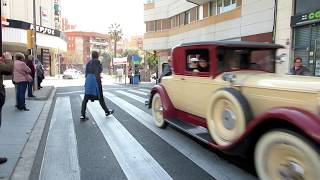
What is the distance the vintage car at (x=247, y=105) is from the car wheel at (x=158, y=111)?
0.16ft

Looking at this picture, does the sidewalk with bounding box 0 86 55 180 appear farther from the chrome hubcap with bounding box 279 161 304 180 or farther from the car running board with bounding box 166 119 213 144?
the chrome hubcap with bounding box 279 161 304 180

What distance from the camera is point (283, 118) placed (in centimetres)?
399

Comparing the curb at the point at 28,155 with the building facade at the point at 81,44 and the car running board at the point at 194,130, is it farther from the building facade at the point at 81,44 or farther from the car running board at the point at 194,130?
the building facade at the point at 81,44

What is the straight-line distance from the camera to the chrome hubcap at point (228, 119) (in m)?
5.25

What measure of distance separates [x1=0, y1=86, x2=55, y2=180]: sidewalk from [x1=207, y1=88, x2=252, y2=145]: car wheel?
270 cm

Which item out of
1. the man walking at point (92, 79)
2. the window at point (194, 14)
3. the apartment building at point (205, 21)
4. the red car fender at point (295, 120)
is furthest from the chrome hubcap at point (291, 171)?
the window at point (194, 14)

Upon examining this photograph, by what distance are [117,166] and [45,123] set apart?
4303 millimetres

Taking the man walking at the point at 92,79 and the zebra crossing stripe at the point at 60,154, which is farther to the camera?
the man walking at the point at 92,79

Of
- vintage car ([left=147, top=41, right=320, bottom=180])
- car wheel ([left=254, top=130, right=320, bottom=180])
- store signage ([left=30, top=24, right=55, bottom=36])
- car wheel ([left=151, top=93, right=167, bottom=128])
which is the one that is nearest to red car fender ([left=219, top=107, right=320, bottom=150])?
vintage car ([left=147, top=41, right=320, bottom=180])

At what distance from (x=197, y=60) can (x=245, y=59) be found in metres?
0.86

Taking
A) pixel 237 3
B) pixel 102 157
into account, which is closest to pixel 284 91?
pixel 102 157

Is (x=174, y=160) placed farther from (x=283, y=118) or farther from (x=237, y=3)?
(x=237, y=3)

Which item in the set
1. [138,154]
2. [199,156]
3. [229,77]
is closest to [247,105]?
[229,77]

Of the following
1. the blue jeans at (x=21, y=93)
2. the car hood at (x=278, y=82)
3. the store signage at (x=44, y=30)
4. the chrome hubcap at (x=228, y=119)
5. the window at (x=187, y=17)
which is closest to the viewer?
the car hood at (x=278, y=82)
